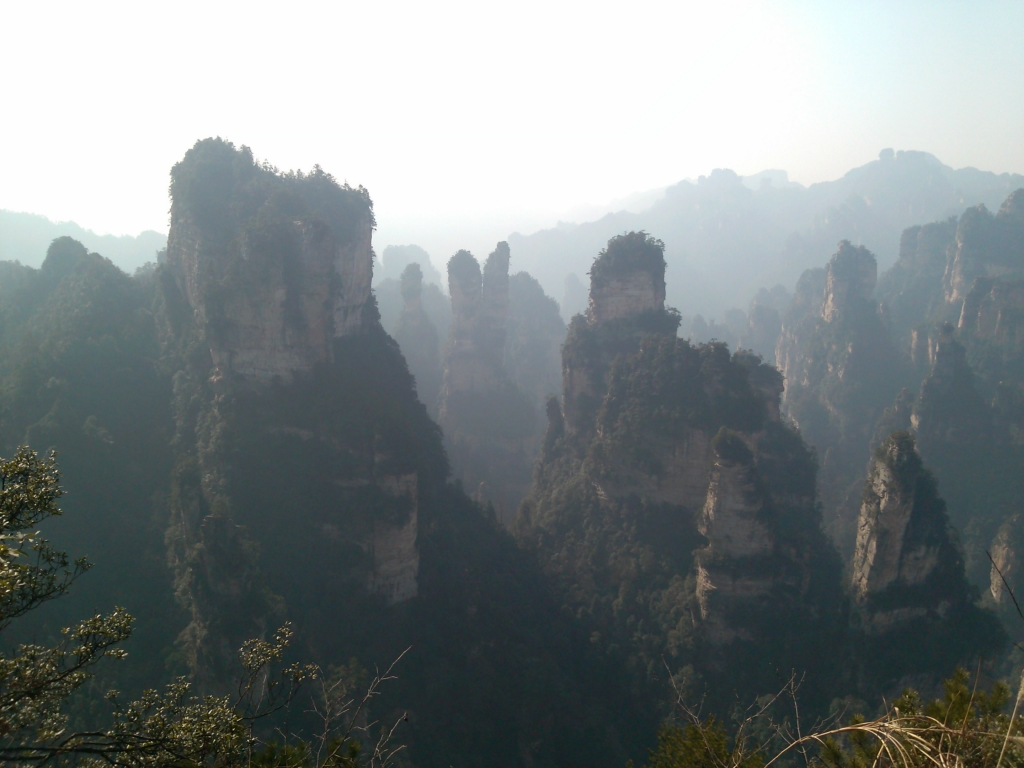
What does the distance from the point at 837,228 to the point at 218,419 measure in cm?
12021

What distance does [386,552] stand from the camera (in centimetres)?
2253

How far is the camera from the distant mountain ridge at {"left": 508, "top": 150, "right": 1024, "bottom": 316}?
112500 mm

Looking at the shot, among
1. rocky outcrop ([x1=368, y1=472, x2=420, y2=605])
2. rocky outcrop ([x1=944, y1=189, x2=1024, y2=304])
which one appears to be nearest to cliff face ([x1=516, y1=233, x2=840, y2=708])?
rocky outcrop ([x1=368, y1=472, x2=420, y2=605])

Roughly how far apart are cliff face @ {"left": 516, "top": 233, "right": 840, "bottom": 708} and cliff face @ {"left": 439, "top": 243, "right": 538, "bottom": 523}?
15594 millimetres

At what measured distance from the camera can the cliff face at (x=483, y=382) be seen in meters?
50.4

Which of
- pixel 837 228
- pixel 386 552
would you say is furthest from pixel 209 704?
pixel 837 228

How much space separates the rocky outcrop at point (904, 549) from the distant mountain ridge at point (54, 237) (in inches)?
3165

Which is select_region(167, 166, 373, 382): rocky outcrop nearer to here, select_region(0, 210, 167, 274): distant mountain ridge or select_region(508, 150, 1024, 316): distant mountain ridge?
select_region(0, 210, 167, 274): distant mountain ridge

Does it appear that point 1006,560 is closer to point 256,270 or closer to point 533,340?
point 256,270

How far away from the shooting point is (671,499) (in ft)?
88.0

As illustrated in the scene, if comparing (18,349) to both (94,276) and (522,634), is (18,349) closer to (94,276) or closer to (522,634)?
(94,276)

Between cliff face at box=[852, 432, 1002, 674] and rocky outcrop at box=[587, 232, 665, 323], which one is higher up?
Result: rocky outcrop at box=[587, 232, 665, 323]

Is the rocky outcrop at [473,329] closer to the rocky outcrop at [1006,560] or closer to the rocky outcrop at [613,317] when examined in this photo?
the rocky outcrop at [613,317]

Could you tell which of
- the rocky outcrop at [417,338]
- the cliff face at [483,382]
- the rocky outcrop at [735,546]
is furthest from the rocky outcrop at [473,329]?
the rocky outcrop at [735,546]
